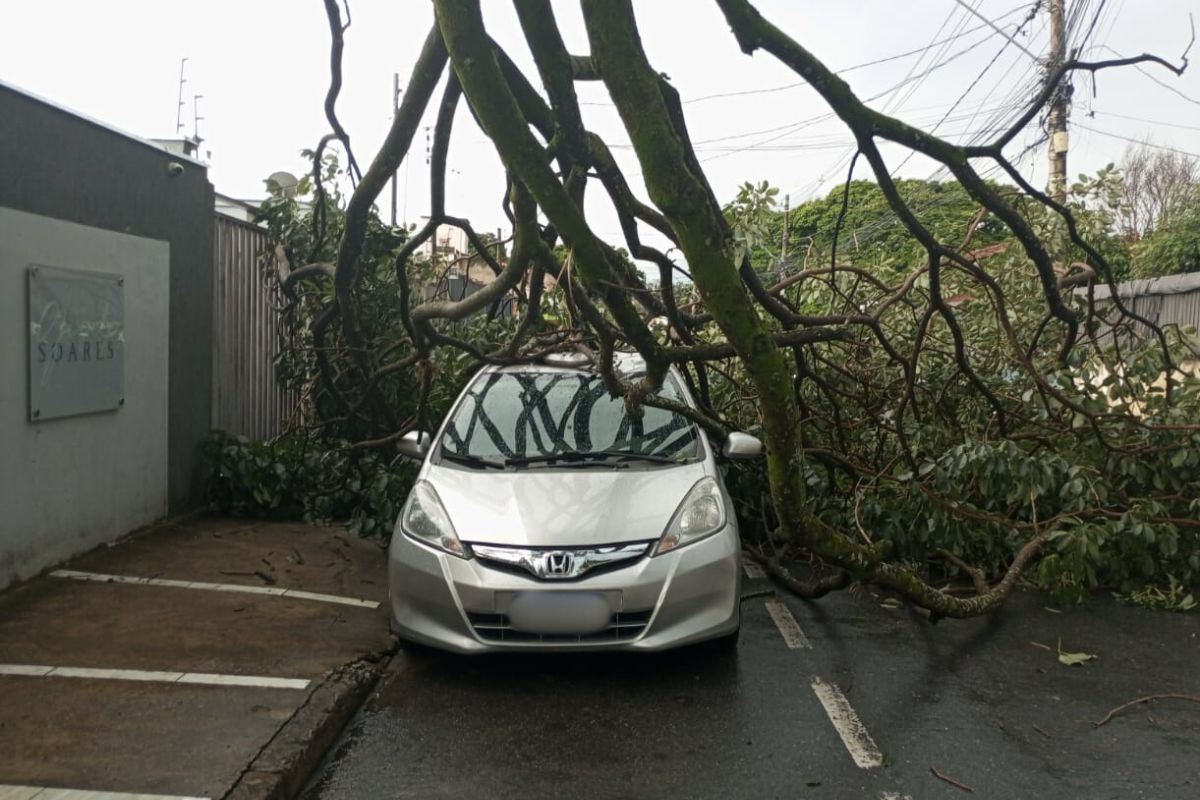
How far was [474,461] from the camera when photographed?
5523 millimetres

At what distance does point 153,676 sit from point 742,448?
10.3ft

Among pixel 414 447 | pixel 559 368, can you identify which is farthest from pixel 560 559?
pixel 559 368

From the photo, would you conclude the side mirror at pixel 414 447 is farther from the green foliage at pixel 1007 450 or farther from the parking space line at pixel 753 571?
the green foliage at pixel 1007 450

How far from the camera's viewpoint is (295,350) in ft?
28.4

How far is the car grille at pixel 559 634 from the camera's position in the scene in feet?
15.1

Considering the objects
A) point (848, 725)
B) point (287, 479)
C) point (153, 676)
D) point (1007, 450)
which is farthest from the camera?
point (287, 479)

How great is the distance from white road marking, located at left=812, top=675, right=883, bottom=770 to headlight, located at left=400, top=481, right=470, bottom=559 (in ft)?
5.93

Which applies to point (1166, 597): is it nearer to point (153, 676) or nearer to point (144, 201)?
point (153, 676)


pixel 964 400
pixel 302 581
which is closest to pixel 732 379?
pixel 964 400

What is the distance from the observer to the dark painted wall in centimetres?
587

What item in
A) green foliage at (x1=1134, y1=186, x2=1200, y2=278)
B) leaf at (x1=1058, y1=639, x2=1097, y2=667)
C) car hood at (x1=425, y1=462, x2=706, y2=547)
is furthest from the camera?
green foliage at (x1=1134, y1=186, x2=1200, y2=278)

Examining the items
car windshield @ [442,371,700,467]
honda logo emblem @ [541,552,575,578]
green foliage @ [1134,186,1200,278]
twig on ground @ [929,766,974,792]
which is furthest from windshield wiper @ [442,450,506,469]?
green foliage @ [1134,186,1200,278]

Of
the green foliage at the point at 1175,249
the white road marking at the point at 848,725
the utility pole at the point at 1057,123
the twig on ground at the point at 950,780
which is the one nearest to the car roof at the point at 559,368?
the white road marking at the point at 848,725

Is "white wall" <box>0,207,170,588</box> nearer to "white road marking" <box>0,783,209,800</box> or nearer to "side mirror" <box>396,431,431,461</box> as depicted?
"side mirror" <box>396,431,431,461</box>
